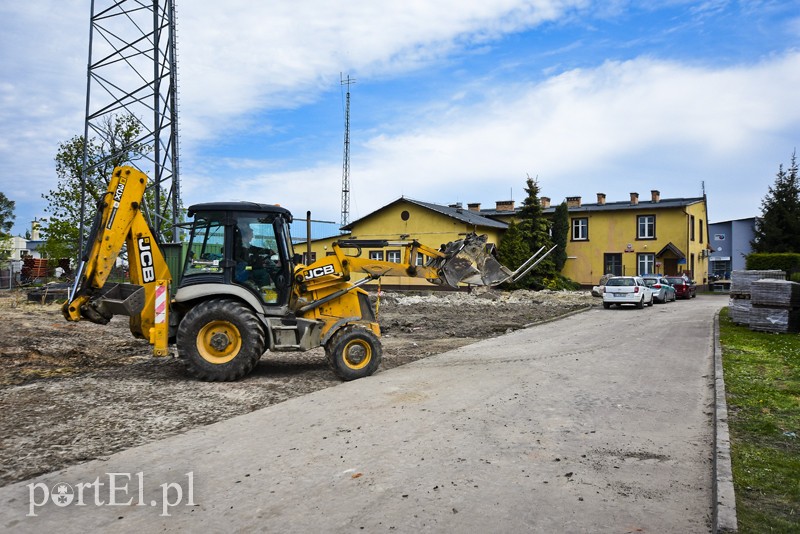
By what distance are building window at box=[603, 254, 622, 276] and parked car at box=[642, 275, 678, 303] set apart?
966cm

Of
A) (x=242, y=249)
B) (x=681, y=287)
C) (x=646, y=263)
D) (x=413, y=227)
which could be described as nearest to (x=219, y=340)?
(x=242, y=249)

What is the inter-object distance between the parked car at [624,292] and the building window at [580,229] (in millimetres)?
16840

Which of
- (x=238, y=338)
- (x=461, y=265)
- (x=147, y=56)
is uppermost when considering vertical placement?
(x=147, y=56)

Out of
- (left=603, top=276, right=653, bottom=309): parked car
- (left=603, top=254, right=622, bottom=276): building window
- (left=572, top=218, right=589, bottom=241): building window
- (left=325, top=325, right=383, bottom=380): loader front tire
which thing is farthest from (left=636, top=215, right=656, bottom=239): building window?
(left=325, top=325, right=383, bottom=380): loader front tire

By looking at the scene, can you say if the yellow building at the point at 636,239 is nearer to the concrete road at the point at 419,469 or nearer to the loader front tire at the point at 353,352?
the concrete road at the point at 419,469

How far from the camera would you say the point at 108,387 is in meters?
9.58

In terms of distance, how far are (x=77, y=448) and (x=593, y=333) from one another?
1497cm

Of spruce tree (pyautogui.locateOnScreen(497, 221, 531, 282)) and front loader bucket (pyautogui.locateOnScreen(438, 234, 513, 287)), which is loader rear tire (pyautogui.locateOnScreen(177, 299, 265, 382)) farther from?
spruce tree (pyautogui.locateOnScreen(497, 221, 531, 282))

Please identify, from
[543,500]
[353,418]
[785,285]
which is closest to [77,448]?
[353,418]

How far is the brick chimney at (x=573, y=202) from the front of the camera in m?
48.6

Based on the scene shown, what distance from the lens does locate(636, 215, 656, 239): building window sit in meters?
43.7

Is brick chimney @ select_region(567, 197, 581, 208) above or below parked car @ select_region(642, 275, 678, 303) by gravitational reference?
above

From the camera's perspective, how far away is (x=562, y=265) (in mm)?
45281

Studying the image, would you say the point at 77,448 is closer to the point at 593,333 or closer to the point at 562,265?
the point at 593,333
